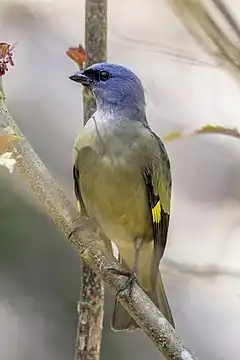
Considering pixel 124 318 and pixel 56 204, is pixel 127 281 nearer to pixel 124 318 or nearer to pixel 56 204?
pixel 56 204

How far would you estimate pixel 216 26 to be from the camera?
1.12 metres

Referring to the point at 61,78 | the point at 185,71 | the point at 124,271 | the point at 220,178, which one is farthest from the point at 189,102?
the point at 124,271

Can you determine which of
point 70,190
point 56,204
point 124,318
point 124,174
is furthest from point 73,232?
point 70,190

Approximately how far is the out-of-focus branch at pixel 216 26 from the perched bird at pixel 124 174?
43 cm

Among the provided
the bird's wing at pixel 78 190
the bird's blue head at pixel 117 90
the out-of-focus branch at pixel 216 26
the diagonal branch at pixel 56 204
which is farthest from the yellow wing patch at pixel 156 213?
the out-of-focus branch at pixel 216 26

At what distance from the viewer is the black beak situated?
1.61 m

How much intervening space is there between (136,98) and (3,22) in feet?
3.03

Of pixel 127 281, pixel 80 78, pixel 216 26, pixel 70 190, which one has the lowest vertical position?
pixel 127 281

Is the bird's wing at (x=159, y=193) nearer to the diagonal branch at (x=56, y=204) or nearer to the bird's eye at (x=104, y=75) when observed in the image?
the bird's eye at (x=104, y=75)

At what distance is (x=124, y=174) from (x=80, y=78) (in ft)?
0.79

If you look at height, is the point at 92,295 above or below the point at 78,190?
below

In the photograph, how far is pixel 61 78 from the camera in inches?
121

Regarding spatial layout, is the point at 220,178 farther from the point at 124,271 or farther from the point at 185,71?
the point at 124,271

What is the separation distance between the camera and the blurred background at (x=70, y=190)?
103 inches
